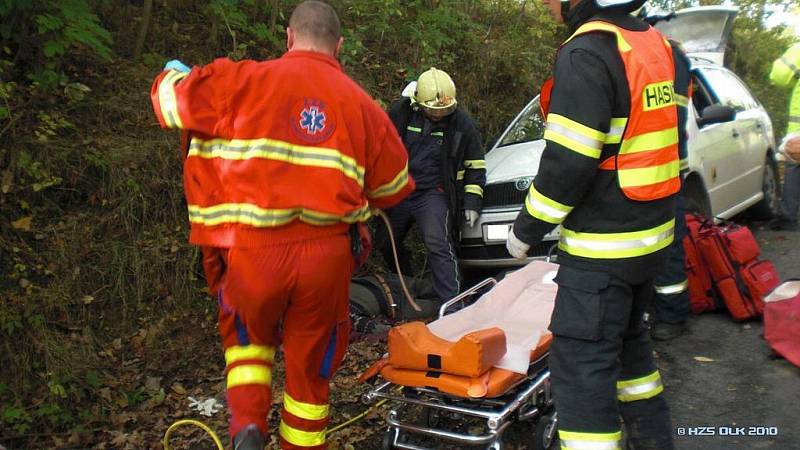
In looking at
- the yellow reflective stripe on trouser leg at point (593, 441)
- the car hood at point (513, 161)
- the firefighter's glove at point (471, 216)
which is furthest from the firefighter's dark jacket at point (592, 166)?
the car hood at point (513, 161)

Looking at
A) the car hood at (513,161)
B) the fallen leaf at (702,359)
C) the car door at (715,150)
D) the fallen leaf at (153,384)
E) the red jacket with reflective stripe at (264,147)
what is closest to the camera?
the red jacket with reflective stripe at (264,147)

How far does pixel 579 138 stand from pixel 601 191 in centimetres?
25

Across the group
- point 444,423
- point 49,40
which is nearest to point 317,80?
point 444,423

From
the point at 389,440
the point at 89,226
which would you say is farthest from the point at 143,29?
the point at 389,440

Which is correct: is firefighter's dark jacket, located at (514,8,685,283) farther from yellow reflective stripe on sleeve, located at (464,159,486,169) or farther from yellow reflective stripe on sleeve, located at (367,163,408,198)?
yellow reflective stripe on sleeve, located at (464,159,486,169)

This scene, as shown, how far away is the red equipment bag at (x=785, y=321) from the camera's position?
4.62m

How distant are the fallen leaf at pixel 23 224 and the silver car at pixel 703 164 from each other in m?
3.32

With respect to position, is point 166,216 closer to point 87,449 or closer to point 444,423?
point 87,449

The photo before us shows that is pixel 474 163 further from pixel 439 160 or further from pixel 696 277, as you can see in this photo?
pixel 696 277

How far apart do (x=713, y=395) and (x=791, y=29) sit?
16.5 meters

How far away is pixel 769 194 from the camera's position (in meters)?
8.27

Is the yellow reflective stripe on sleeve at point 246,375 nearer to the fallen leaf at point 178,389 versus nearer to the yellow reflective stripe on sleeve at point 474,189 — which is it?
the fallen leaf at point 178,389

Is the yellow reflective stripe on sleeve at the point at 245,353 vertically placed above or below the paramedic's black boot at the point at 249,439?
above

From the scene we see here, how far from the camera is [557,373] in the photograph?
2732 mm
